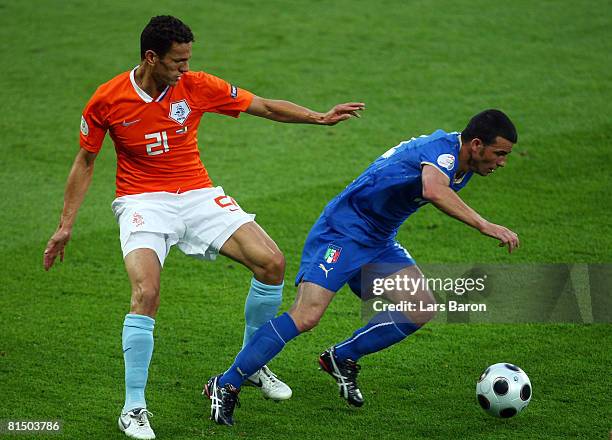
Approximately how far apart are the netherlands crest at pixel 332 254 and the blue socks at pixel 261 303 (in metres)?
0.39

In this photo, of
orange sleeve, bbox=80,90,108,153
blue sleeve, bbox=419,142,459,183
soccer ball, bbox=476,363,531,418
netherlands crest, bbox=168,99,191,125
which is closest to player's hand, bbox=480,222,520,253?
blue sleeve, bbox=419,142,459,183

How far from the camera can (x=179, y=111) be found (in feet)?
19.7

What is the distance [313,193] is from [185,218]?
3.62m

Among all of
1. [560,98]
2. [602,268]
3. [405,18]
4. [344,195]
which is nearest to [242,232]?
[344,195]

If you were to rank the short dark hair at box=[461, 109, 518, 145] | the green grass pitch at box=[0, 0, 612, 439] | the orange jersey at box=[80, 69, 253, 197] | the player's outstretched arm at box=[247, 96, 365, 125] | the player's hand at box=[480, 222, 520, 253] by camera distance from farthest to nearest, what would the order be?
the player's outstretched arm at box=[247, 96, 365, 125] < the green grass pitch at box=[0, 0, 612, 439] < the orange jersey at box=[80, 69, 253, 197] < the short dark hair at box=[461, 109, 518, 145] < the player's hand at box=[480, 222, 520, 253]

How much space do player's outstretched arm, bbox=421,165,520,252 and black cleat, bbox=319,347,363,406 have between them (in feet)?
4.07

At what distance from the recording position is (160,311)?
7.32m

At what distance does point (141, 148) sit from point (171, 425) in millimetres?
1608

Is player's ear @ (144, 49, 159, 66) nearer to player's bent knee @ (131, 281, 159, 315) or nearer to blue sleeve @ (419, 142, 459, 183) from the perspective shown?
player's bent knee @ (131, 281, 159, 315)

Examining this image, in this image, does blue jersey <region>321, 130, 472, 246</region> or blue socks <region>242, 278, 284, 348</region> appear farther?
blue socks <region>242, 278, 284, 348</region>

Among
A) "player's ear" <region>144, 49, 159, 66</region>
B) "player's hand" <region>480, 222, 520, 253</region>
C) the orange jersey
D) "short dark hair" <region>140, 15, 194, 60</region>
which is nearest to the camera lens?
"player's hand" <region>480, 222, 520, 253</region>

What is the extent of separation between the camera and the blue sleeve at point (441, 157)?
552 centimetres

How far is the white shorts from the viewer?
5770 millimetres

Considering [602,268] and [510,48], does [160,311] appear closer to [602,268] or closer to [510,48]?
[602,268]
